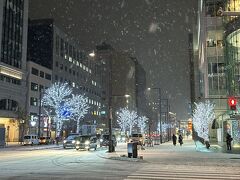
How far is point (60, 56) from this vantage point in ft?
355

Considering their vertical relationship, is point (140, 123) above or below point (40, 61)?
below

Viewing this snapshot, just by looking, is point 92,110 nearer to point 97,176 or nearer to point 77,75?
point 77,75

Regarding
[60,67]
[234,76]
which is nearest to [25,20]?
[60,67]

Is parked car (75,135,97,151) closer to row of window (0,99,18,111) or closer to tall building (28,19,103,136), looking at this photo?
row of window (0,99,18,111)

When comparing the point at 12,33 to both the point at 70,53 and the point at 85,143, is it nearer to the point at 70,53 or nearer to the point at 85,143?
the point at 70,53

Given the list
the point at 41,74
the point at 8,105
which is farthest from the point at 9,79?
the point at 41,74

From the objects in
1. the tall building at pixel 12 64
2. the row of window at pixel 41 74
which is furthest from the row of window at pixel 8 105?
the row of window at pixel 41 74

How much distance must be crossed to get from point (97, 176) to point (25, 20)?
→ 76.2m

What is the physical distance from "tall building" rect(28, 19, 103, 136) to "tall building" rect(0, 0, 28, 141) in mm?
16928

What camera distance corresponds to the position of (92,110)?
141625 mm

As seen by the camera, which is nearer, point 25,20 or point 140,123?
point 25,20

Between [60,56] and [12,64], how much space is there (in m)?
30.0

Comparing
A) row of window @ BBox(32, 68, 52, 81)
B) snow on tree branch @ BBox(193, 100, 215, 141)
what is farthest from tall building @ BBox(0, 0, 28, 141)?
snow on tree branch @ BBox(193, 100, 215, 141)

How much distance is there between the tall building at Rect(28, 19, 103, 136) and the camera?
102 meters
